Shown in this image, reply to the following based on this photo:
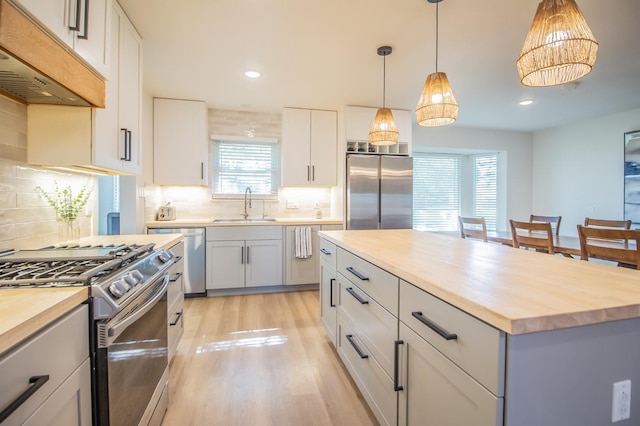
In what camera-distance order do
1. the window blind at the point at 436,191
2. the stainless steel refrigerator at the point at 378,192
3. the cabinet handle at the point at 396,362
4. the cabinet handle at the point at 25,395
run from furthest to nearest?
the window blind at the point at 436,191, the stainless steel refrigerator at the point at 378,192, the cabinet handle at the point at 396,362, the cabinet handle at the point at 25,395

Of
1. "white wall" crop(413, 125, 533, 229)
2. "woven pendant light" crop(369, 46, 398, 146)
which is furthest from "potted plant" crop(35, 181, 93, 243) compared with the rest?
"white wall" crop(413, 125, 533, 229)

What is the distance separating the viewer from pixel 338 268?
200cm

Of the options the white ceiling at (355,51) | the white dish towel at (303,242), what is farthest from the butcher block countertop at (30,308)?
the white dish towel at (303,242)

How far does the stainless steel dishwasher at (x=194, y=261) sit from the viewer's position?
11.2 feet

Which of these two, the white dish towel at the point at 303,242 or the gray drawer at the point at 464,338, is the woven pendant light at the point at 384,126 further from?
the gray drawer at the point at 464,338

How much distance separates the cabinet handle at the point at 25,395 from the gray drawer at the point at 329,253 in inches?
61.1

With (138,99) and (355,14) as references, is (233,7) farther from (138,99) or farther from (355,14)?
(138,99)

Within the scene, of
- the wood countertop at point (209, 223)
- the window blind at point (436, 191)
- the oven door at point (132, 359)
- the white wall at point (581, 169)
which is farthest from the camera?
the window blind at point (436, 191)

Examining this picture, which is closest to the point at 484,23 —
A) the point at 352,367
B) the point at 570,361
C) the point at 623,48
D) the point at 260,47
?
the point at 623,48

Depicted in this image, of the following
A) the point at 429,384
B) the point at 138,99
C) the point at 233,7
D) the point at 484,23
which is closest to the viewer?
the point at 429,384

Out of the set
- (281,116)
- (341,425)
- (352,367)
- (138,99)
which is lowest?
(341,425)

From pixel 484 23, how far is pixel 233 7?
178 centimetres

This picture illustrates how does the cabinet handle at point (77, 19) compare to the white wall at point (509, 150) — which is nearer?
the cabinet handle at point (77, 19)

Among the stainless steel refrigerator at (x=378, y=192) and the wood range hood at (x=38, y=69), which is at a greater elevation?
the wood range hood at (x=38, y=69)
